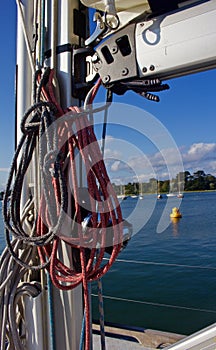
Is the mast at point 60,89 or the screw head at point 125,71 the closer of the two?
the screw head at point 125,71

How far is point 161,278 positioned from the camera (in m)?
8.55

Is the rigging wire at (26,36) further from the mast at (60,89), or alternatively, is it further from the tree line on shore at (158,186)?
the tree line on shore at (158,186)

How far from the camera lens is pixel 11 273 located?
1.03 m

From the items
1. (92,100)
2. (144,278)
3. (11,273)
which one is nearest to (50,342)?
(11,273)

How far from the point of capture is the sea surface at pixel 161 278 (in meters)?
1.25

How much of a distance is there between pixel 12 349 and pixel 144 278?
779 centimetres

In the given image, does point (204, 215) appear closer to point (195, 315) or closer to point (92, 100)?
point (195, 315)

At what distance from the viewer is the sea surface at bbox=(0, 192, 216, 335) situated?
1.25m

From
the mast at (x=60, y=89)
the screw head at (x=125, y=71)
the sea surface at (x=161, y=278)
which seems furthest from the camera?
the sea surface at (x=161, y=278)

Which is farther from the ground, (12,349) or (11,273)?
(11,273)

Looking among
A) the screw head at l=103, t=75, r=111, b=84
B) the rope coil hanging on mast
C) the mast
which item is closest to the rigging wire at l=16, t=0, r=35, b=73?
the mast

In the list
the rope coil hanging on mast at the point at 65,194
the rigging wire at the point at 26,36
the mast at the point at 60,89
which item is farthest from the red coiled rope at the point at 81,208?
the rigging wire at the point at 26,36

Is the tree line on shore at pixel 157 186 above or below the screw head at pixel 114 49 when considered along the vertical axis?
below

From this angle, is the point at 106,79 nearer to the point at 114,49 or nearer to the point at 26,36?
the point at 114,49
